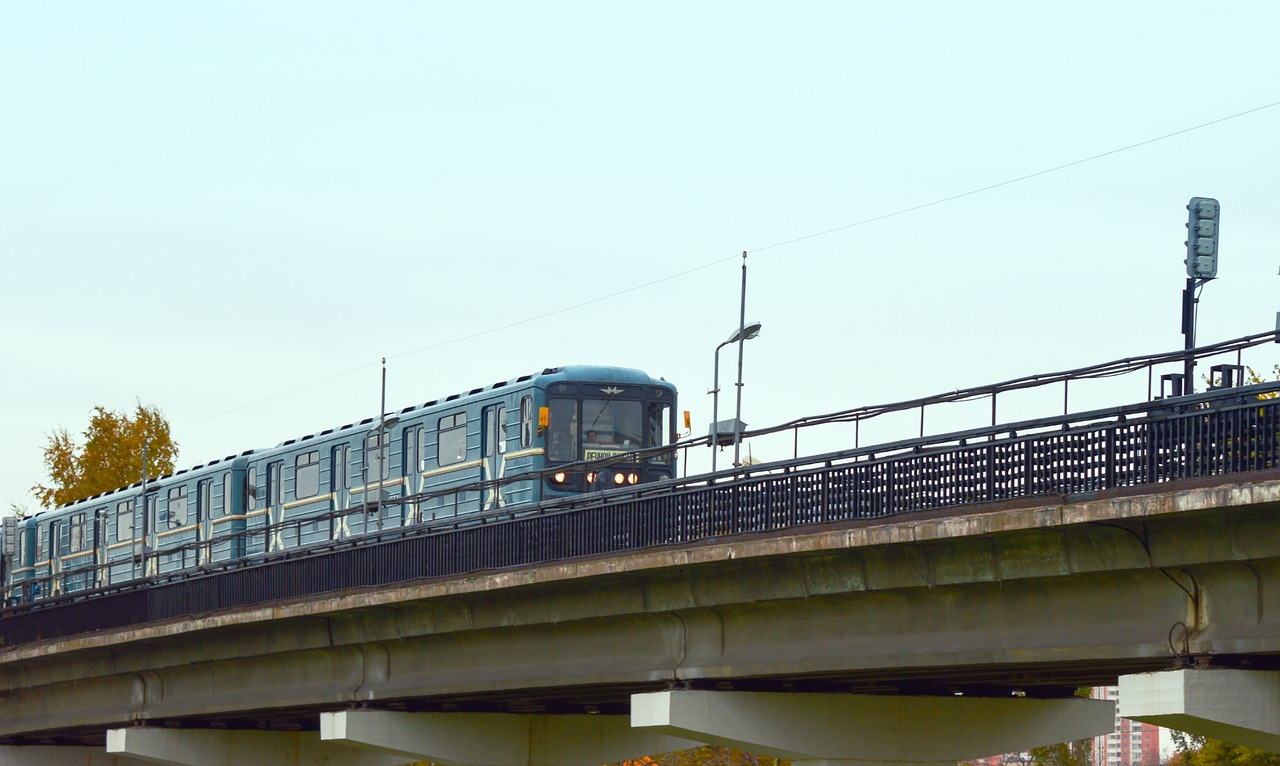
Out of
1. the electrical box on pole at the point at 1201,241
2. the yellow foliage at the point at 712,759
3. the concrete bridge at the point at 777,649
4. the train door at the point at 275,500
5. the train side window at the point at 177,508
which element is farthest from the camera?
the yellow foliage at the point at 712,759

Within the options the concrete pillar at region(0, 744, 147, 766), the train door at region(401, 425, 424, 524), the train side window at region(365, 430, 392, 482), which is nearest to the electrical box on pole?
the train door at region(401, 425, 424, 524)

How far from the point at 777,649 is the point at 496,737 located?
12.3 metres

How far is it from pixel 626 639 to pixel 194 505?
2460 cm

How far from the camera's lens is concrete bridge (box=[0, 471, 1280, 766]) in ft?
58.7

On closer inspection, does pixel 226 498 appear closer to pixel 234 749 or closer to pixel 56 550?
pixel 234 749

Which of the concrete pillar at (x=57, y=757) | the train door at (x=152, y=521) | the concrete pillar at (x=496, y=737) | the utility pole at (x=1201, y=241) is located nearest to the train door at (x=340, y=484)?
the concrete pillar at (x=496, y=737)

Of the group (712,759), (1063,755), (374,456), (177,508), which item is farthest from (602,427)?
(1063,755)

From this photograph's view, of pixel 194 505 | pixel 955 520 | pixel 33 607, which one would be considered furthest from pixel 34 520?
pixel 955 520

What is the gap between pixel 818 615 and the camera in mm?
22656

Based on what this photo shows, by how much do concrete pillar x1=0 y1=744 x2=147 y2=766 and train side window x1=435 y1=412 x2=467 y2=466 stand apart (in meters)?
15.4

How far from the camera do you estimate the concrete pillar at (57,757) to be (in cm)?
4762

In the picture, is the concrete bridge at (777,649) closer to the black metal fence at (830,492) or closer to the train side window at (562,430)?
the black metal fence at (830,492)

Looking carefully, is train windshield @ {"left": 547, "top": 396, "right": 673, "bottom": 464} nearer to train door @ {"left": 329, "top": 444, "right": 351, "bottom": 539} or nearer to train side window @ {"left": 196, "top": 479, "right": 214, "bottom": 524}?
train door @ {"left": 329, "top": 444, "right": 351, "bottom": 539}

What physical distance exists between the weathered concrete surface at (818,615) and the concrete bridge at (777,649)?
3 cm
